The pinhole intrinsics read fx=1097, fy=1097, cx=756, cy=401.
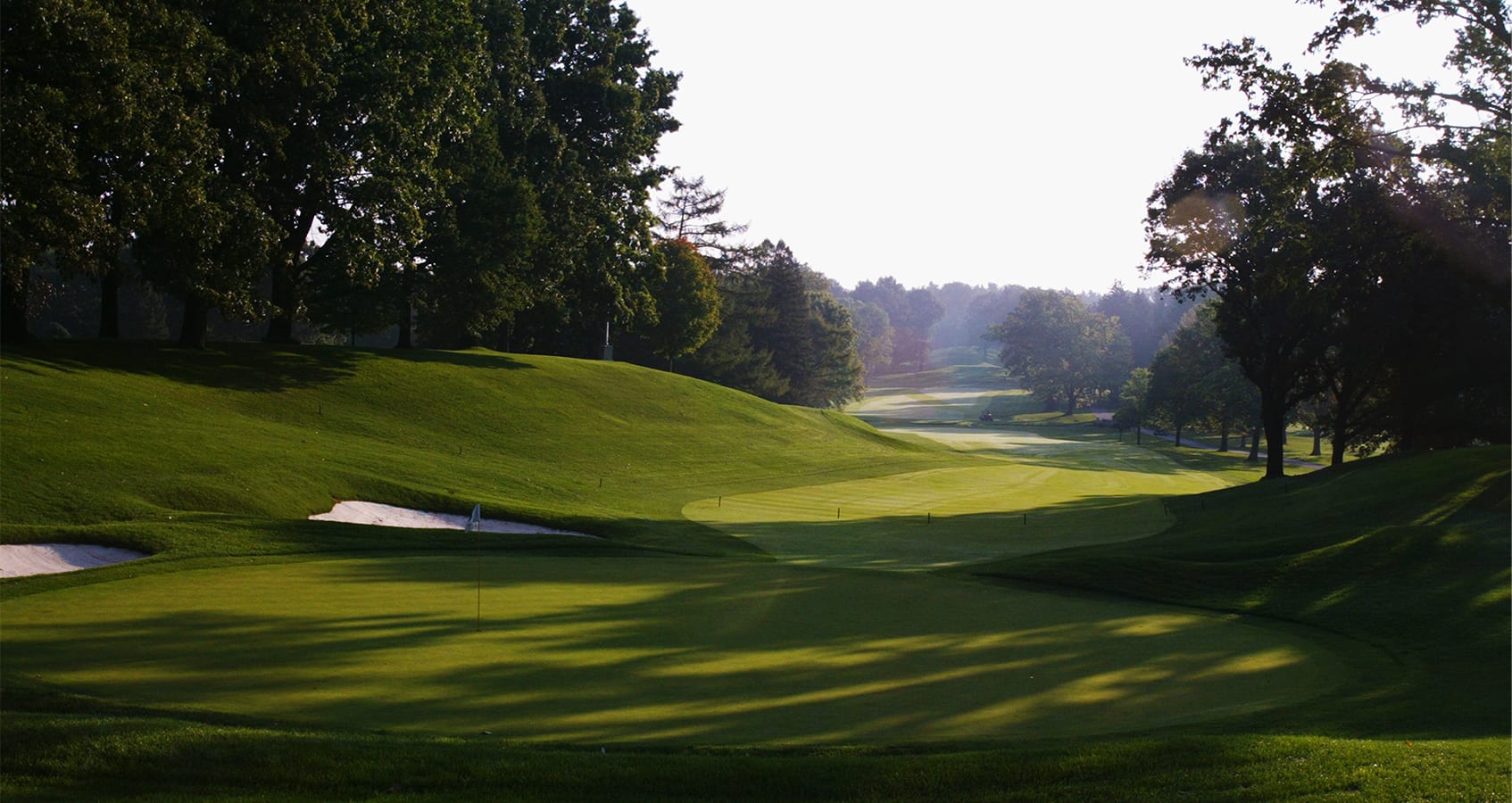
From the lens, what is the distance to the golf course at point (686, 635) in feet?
24.5

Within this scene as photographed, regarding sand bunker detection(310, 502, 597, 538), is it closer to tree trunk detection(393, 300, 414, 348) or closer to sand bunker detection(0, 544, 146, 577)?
sand bunker detection(0, 544, 146, 577)

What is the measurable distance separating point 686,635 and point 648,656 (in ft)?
3.84

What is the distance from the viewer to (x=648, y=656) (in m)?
11.1

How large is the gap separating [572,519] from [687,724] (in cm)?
1745

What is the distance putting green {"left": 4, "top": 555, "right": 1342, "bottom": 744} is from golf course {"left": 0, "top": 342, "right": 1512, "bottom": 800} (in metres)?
0.06

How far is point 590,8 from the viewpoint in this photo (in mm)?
54250

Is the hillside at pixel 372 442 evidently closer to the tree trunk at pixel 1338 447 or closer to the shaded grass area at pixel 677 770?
the shaded grass area at pixel 677 770

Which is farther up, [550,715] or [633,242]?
[633,242]

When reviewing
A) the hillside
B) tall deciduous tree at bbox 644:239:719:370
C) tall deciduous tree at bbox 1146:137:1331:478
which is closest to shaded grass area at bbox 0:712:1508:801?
the hillside

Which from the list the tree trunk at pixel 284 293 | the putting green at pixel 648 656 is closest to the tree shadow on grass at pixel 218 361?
the tree trunk at pixel 284 293

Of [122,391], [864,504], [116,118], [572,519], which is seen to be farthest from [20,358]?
[864,504]

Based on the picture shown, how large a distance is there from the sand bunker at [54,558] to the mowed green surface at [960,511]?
465 inches

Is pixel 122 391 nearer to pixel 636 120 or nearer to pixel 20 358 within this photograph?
pixel 20 358

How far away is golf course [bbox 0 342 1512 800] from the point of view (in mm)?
7469
